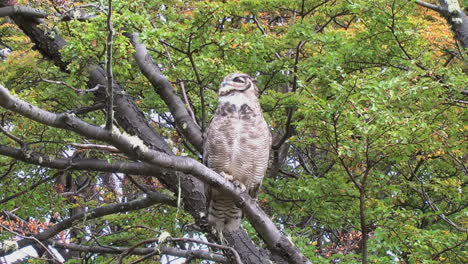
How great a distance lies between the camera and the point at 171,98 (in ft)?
19.1

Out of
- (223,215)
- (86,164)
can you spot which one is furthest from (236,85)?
(86,164)

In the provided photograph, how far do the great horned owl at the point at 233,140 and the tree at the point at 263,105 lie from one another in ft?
0.49

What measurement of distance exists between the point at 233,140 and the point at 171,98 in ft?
2.93

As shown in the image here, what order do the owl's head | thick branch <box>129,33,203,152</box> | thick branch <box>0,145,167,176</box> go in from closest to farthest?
thick branch <box>0,145,167,176</box> < the owl's head < thick branch <box>129,33,203,152</box>

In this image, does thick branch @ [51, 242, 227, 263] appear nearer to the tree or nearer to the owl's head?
the tree

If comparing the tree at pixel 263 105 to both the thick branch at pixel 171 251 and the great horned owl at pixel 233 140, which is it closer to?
the thick branch at pixel 171 251

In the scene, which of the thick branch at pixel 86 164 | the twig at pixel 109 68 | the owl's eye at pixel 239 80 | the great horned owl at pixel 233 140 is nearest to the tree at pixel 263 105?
the thick branch at pixel 86 164

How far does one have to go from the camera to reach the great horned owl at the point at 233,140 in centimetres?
531

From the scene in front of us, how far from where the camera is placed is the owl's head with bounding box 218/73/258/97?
530 cm

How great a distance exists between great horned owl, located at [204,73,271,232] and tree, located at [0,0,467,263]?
150mm

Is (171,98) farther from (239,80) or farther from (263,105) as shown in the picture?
(263,105)

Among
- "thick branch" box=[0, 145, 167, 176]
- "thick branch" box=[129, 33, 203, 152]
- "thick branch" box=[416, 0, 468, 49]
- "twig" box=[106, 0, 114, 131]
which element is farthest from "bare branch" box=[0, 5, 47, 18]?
"thick branch" box=[416, 0, 468, 49]

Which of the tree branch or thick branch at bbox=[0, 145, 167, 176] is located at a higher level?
thick branch at bbox=[0, 145, 167, 176]

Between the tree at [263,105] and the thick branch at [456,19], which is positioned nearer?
the tree at [263,105]
